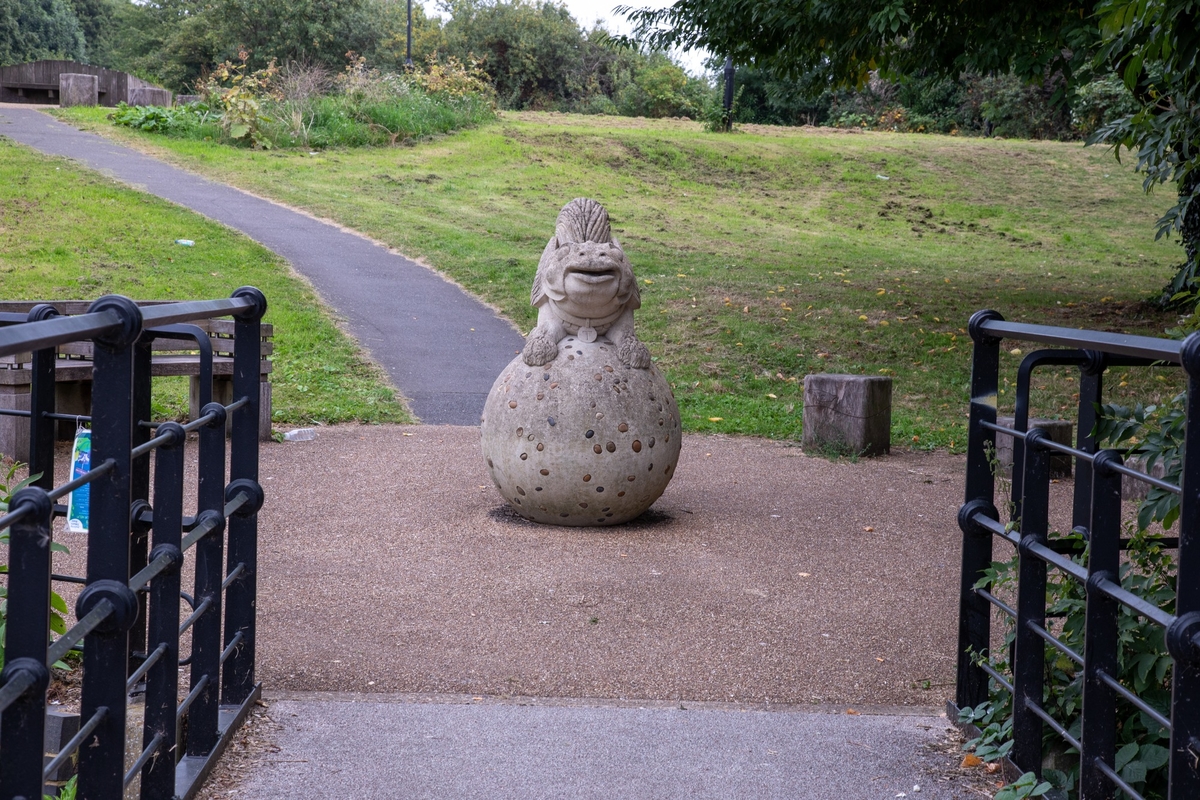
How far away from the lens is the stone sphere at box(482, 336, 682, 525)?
618 cm

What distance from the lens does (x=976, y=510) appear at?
143 inches

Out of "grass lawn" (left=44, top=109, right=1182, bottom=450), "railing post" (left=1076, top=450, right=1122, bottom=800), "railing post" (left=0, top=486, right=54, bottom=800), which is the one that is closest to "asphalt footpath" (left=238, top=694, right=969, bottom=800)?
"railing post" (left=1076, top=450, right=1122, bottom=800)

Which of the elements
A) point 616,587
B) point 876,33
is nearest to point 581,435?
point 616,587

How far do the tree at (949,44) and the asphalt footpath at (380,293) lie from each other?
4.20 m

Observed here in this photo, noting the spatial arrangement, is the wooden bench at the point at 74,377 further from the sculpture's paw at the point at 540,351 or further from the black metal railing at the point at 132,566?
the black metal railing at the point at 132,566

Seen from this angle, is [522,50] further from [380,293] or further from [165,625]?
[165,625]

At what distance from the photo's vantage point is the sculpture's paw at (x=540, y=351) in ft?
20.7

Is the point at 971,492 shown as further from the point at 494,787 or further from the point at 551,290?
the point at 551,290

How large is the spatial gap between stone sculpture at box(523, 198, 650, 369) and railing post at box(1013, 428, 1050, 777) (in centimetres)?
333

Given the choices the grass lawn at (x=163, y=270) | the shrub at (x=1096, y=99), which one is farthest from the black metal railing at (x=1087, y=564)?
the shrub at (x=1096, y=99)

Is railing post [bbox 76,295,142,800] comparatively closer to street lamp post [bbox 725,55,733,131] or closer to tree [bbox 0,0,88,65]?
street lamp post [bbox 725,55,733,131]

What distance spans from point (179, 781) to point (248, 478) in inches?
38.5

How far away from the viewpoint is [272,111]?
24.2 m

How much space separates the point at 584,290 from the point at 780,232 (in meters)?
14.8
